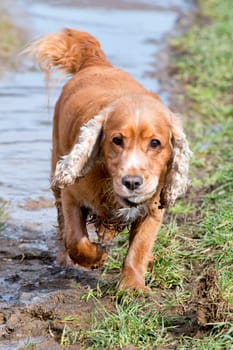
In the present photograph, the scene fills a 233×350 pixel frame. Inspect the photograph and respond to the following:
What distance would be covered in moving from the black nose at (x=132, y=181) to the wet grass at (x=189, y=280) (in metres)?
0.64

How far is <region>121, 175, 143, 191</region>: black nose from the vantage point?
15.6 feet

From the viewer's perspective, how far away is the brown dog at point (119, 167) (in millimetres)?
4938

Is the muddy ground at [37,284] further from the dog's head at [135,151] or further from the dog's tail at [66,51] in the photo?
the dog's tail at [66,51]

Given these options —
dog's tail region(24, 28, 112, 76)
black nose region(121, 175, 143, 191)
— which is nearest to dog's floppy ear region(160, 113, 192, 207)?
black nose region(121, 175, 143, 191)

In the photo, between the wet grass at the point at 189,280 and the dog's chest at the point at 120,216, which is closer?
the wet grass at the point at 189,280

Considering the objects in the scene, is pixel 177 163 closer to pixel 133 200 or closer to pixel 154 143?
pixel 154 143

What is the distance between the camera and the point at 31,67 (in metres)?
11.7

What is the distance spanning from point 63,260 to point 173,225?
2.70 feet

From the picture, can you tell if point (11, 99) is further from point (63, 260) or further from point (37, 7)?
point (37, 7)

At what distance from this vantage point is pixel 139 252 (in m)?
5.43

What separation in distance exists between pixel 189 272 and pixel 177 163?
86cm

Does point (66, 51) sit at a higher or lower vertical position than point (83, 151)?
lower

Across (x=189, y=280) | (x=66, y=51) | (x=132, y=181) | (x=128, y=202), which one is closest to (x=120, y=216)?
(x=128, y=202)

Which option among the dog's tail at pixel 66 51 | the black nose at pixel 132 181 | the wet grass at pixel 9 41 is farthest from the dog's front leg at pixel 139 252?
the wet grass at pixel 9 41
